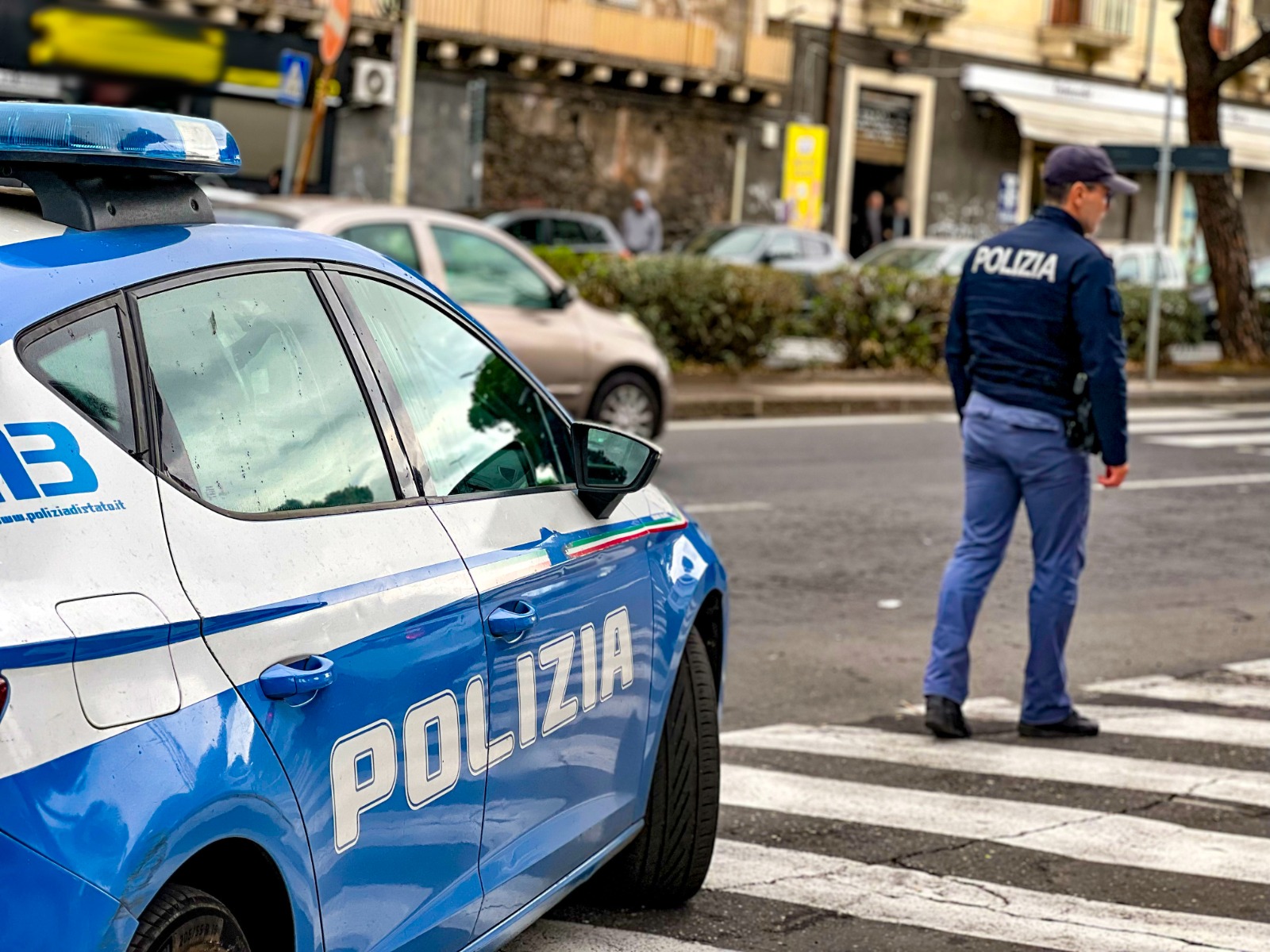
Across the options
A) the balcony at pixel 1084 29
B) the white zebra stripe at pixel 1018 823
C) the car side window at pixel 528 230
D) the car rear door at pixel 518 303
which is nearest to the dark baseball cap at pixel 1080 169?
the white zebra stripe at pixel 1018 823

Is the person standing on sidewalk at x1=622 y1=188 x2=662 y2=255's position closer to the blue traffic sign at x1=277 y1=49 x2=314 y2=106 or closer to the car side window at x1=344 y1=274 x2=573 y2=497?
the blue traffic sign at x1=277 y1=49 x2=314 y2=106

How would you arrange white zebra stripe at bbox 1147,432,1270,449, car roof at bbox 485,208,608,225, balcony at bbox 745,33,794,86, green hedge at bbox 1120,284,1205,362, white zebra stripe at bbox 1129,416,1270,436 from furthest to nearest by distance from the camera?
balcony at bbox 745,33,794,86 → car roof at bbox 485,208,608,225 → green hedge at bbox 1120,284,1205,362 → white zebra stripe at bbox 1129,416,1270,436 → white zebra stripe at bbox 1147,432,1270,449

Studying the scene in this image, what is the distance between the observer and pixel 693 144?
33.8m

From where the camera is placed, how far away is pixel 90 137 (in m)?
2.61

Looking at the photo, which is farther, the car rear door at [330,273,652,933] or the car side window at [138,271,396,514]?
the car rear door at [330,273,652,933]

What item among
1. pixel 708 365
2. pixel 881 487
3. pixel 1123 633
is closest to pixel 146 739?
pixel 1123 633

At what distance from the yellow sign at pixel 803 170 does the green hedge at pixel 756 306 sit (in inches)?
589

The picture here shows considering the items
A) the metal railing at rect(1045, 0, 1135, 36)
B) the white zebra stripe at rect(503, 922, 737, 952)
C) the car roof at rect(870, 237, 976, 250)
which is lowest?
the white zebra stripe at rect(503, 922, 737, 952)

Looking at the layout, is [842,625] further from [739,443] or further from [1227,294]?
[1227,294]

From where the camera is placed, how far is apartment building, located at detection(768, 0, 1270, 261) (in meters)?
35.7

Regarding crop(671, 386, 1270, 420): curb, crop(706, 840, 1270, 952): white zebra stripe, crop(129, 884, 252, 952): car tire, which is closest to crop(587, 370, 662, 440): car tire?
crop(671, 386, 1270, 420): curb

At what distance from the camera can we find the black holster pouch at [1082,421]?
5.93m

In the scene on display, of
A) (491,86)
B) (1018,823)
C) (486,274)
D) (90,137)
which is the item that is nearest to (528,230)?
(491,86)

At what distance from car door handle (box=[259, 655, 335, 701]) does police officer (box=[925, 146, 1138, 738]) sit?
3821 mm
